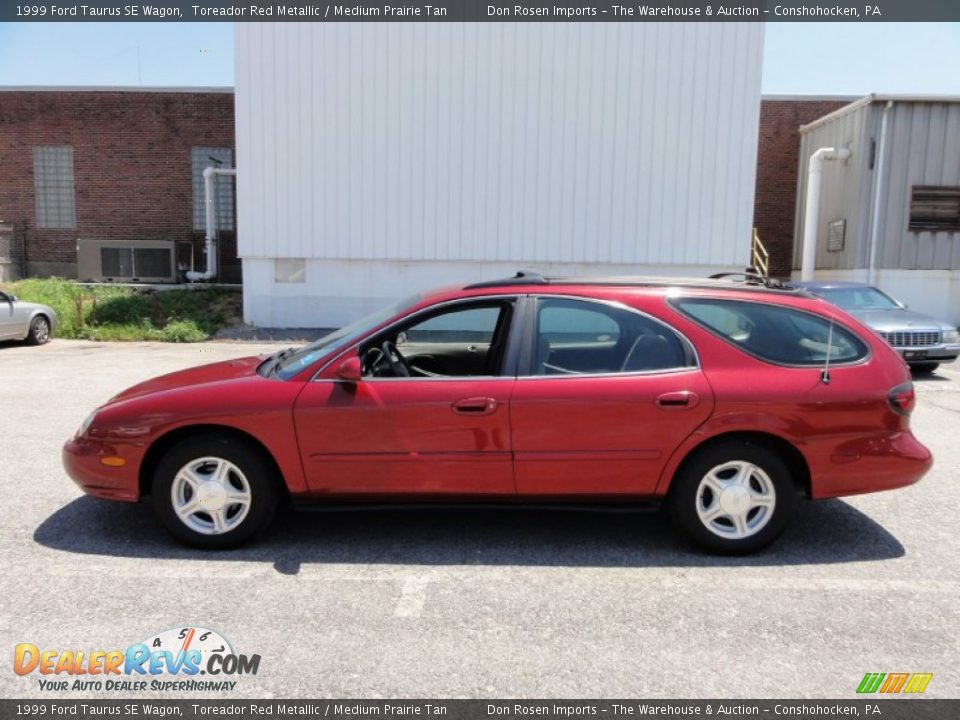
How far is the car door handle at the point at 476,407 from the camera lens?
3.75m

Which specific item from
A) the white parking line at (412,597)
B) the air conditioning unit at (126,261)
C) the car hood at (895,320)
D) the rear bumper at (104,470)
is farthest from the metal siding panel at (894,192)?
the air conditioning unit at (126,261)

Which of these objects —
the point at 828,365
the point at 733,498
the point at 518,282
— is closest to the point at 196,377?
the point at 518,282

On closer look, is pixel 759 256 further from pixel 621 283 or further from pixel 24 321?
pixel 621 283

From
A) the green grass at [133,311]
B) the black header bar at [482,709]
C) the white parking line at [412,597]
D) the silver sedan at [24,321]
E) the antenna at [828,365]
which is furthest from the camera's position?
the green grass at [133,311]

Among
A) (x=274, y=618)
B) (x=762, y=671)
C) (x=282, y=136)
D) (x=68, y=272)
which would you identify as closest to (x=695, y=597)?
(x=762, y=671)

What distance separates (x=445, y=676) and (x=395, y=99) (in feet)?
50.8

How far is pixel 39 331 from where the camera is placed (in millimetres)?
14242

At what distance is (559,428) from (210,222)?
21.3 meters

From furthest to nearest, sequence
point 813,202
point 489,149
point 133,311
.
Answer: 1. point 813,202
2. point 133,311
3. point 489,149

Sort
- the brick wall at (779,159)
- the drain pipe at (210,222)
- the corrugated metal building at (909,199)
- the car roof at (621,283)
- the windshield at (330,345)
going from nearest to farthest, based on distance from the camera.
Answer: the windshield at (330,345) < the car roof at (621,283) < the corrugated metal building at (909,199) < the drain pipe at (210,222) < the brick wall at (779,159)

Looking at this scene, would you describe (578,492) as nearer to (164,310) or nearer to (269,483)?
(269,483)

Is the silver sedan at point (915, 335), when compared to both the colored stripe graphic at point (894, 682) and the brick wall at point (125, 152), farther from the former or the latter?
the brick wall at point (125, 152)

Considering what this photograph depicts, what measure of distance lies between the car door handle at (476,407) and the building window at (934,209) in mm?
17132

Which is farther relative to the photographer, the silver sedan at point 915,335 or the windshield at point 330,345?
the silver sedan at point 915,335
